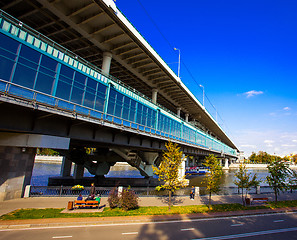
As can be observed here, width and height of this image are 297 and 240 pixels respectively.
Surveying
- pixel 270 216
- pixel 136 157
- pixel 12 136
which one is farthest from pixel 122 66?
pixel 270 216

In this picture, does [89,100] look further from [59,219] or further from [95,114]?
[59,219]

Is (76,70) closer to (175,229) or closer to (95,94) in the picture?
(95,94)

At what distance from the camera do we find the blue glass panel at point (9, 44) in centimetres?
1174

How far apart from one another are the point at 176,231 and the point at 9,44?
1639 cm

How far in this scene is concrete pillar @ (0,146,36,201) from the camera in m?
13.3

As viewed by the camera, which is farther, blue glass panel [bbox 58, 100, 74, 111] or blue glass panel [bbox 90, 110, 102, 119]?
blue glass panel [bbox 90, 110, 102, 119]

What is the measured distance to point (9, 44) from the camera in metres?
12.1

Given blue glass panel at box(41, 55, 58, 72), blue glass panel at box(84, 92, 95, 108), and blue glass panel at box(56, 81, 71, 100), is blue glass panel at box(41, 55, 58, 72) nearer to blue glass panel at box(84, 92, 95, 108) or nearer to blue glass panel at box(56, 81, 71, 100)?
blue glass panel at box(56, 81, 71, 100)

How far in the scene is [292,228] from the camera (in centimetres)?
1106

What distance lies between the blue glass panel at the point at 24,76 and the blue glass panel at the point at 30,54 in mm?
859

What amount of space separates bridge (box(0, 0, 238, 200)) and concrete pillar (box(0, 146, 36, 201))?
2.5 inches

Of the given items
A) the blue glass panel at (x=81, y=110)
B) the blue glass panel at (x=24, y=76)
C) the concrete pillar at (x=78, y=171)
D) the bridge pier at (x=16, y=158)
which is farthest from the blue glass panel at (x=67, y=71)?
the concrete pillar at (x=78, y=171)

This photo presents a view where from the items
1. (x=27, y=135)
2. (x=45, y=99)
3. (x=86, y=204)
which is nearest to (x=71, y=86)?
(x=45, y=99)

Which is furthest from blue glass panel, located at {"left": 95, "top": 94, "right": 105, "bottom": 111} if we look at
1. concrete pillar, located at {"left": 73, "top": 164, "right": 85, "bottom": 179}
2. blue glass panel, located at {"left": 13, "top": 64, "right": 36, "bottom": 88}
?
concrete pillar, located at {"left": 73, "top": 164, "right": 85, "bottom": 179}
